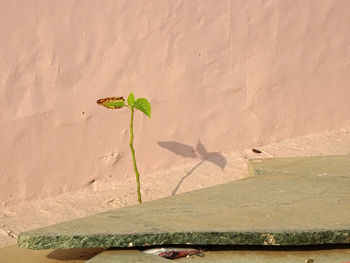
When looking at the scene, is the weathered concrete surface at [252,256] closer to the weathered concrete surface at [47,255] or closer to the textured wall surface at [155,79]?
the weathered concrete surface at [47,255]

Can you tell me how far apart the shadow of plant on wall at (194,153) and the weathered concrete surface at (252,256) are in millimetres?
1114

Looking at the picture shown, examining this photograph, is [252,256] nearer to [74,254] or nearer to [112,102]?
[74,254]

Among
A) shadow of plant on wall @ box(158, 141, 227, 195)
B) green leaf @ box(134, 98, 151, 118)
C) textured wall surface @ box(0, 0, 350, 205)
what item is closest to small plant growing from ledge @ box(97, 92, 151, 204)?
green leaf @ box(134, 98, 151, 118)

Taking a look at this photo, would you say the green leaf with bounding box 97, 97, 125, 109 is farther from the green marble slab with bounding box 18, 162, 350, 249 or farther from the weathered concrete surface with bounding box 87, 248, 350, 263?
the weathered concrete surface with bounding box 87, 248, 350, 263

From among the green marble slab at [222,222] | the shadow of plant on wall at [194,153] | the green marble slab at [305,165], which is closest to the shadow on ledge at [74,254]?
the green marble slab at [222,222]

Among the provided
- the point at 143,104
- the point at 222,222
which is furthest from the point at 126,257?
the point at 143,104

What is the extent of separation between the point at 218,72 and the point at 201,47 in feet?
0.59

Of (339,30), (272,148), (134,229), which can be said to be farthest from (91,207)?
(339,30)

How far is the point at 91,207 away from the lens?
3344 millimetres

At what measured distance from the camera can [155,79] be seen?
11.6 feet

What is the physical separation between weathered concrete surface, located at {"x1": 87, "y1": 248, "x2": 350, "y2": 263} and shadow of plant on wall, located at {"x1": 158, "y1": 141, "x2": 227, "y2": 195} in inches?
43.8

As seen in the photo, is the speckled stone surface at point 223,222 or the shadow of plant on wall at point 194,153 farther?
the shadow of plant on wall at point 194,153

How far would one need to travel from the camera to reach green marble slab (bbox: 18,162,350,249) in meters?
2.43

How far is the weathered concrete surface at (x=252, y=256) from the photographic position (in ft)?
7.95
